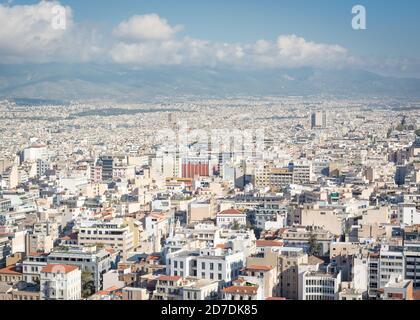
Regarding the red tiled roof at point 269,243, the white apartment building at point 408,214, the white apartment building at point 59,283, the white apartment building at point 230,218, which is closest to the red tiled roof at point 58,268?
the white apartment building at point 59,283

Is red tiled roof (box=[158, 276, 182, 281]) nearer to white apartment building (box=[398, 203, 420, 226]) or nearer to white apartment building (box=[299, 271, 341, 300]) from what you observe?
white apartment building (box=[299, 271, 341, 300])


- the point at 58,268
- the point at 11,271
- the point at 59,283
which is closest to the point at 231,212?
the point at 11,271

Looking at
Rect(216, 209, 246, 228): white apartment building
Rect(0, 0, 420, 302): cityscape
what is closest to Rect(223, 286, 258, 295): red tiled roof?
Rect(0, 0, 420, 302): cityscape

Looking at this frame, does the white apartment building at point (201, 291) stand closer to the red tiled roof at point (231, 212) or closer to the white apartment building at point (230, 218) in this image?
the white apartment building at point (230, 218)

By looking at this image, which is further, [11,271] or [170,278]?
[11,271]

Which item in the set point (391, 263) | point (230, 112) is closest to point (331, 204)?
point (391, 263)

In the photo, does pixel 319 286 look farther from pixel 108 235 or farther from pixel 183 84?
pixel 183 84

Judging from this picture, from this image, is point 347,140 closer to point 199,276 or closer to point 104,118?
point 104,118
